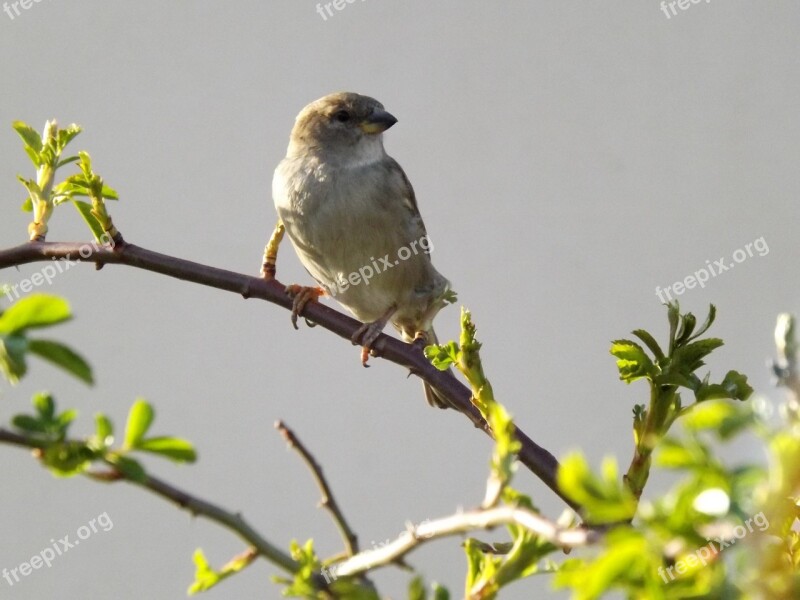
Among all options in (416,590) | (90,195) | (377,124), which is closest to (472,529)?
(416,590)

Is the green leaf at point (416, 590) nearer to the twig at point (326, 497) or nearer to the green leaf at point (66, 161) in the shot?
the twig at point (326, 497)

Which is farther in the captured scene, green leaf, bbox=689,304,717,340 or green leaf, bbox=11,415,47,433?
green leaf, bbox=689,304,717,340

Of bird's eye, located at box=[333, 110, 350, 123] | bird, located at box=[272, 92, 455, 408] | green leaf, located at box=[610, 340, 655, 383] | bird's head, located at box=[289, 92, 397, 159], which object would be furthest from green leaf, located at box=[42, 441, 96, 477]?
bird's eye, located at box=[333, 110, 350, 123]

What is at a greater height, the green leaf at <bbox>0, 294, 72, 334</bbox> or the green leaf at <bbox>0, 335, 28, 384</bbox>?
the green leaf at <bbox>0, 294, 72, 334</bbox>

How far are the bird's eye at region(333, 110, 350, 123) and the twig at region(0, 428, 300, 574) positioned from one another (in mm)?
2078

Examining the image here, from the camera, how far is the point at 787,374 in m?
0.42

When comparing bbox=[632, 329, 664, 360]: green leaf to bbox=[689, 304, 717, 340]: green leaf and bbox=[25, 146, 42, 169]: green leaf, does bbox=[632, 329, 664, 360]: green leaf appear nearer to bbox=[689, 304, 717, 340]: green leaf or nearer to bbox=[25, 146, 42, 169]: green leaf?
bbox=[689, 304, 717, 340]: green leaf

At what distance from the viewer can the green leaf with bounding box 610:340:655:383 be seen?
92cm

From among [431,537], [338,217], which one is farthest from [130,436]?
[338,217]

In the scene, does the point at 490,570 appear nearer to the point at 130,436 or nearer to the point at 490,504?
the point at 490,504

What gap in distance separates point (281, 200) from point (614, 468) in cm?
199

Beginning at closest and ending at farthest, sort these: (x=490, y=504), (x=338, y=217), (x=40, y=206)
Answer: (x=490, y=504) → (x=40, y=206) → (x=338, y=217)

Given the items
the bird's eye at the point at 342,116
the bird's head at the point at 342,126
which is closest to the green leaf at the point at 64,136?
the bird's head at the point at 342,126

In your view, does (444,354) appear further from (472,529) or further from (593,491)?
(593,491)
